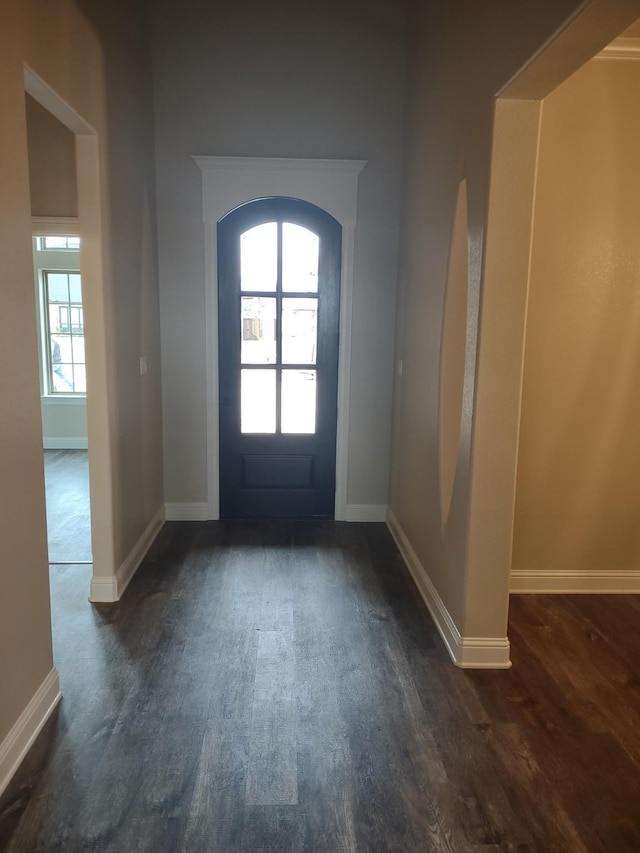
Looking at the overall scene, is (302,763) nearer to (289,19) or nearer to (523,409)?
(523,409)

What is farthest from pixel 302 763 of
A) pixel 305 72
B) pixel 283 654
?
pixel 305 72

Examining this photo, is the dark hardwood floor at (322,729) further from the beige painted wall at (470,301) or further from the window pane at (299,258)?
the window pane at (299,258)

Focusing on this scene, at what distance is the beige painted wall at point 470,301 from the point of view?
2279mm

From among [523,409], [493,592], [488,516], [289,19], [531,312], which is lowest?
[493,592]

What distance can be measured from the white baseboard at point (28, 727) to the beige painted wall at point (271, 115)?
7.75ft

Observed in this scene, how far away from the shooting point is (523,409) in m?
3.35

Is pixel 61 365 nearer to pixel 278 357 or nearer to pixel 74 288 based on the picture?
pixel 74 288

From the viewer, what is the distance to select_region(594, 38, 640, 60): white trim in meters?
2.98

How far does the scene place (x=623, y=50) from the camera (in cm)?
302

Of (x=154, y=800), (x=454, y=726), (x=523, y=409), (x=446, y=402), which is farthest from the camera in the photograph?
(x=523, y=409)

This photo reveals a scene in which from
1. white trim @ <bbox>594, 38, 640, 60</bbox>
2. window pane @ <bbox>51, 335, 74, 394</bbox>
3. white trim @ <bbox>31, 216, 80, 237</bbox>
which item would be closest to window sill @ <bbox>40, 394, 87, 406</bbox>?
window pane @ <bbox>51, 335, 74, 394</bbox>

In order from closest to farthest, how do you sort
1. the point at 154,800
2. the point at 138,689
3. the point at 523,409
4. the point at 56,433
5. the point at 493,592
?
1. the point at 154,800
2. the point at 138,689
3. the point at 493,592
4. the point at 523,409
5. the point at 56,433

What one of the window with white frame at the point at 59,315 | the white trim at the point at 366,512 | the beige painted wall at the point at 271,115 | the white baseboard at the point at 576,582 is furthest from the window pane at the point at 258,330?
the window with white frame at the point at 59,315

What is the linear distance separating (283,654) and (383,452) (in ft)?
6.76
